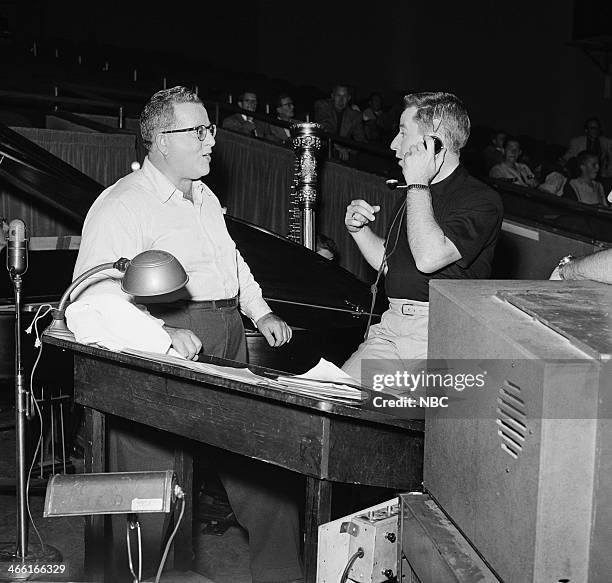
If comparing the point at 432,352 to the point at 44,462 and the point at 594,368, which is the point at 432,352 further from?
the point at 44,462

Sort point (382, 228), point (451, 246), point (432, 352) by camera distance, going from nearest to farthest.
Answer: point (432, 352), point (451, 246), point (382, 228)

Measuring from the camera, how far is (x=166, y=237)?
9.75ft

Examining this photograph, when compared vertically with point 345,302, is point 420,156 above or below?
above

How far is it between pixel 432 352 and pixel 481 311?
0.23 m

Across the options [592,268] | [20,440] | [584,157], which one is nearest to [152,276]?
[20,440]

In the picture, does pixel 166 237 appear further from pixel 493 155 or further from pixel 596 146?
pixel 596 146

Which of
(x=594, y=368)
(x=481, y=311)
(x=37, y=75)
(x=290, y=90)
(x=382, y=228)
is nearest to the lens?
(x=594, y=368)

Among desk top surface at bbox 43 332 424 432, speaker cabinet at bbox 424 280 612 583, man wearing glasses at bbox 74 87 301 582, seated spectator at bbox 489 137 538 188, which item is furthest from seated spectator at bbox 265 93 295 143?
speaker cabinet at bbox 424 280 612 583

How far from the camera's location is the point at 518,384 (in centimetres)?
121

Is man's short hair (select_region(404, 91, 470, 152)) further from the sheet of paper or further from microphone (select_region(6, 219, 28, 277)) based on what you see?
microphone (select_region(6, 219, 28, 277))

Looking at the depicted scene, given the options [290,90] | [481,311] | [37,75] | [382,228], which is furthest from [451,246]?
[290,90]

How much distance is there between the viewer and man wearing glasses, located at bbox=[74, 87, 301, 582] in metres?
2.82

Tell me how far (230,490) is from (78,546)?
2.51 ft

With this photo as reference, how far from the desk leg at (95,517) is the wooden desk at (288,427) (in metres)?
0.18
